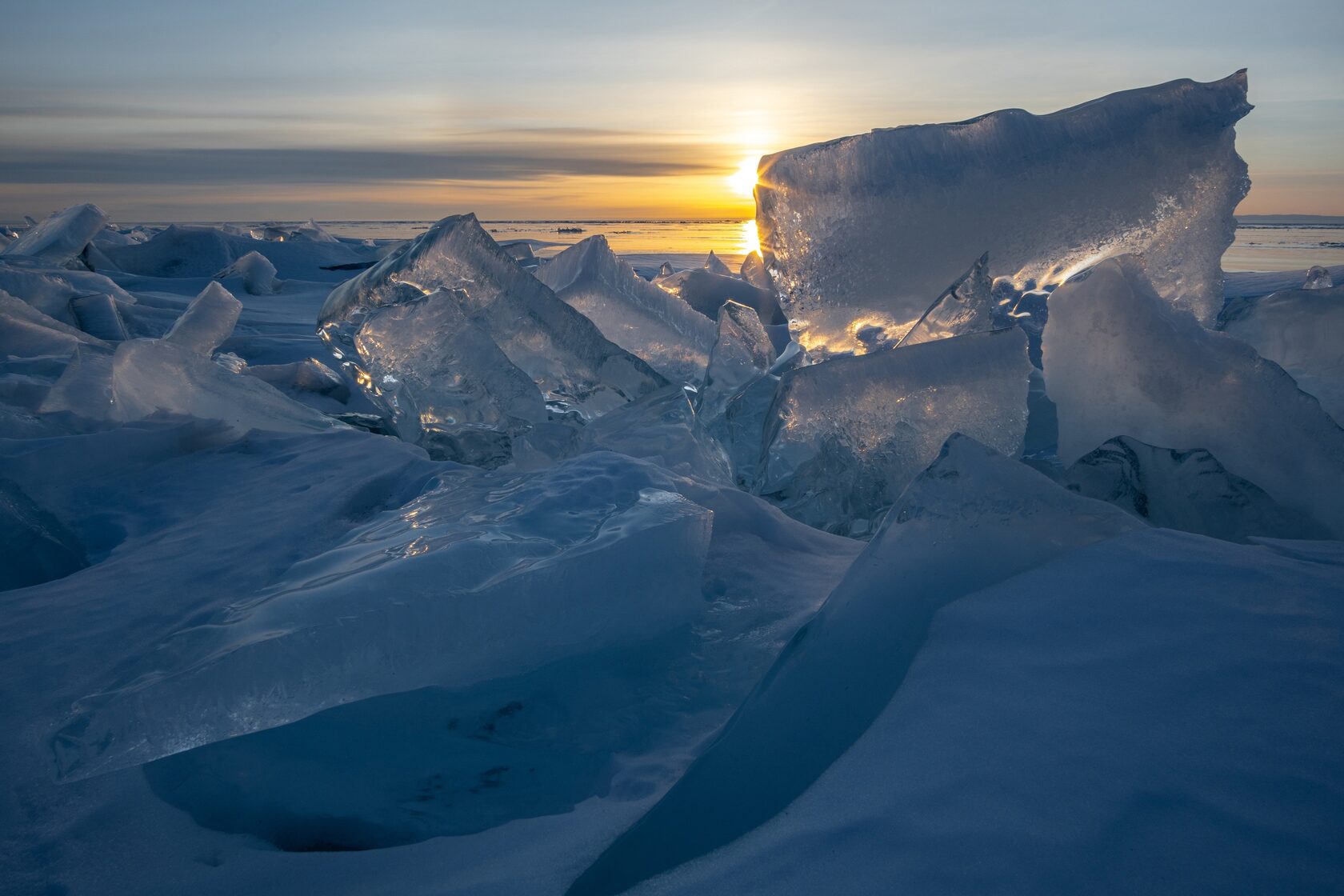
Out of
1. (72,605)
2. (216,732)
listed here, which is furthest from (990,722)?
(72,605)

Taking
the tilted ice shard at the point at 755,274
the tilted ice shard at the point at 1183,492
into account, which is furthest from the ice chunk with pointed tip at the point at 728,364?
the tilted ice shard at the point at 755,274

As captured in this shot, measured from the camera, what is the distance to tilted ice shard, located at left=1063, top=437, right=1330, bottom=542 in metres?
1.45

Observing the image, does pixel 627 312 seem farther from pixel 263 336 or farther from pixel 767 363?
pixel 263 336

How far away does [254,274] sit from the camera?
22.4 feet

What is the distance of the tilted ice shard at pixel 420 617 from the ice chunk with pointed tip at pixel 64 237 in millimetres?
6136

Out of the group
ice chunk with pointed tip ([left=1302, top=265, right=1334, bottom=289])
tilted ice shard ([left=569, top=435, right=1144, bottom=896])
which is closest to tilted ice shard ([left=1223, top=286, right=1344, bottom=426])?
tilted ice shard ([left=569, top=435, right=1144, bottom=896])

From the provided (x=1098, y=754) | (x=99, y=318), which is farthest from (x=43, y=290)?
(x=1098, y=754)

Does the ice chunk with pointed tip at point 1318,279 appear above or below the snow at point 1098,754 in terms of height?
above

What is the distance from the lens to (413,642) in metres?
1.06

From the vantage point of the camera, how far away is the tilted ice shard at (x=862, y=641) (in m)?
0.90

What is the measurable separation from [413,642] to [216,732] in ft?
0.76

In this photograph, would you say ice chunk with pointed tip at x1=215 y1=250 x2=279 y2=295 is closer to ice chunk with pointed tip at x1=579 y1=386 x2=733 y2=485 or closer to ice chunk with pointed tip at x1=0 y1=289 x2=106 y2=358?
ice chunk with pointed tip at x1=0 y1=289 x2=106 y2=358

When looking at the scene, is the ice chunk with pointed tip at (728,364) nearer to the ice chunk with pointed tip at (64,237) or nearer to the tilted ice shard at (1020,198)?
the tilted ice shard at (1020,198)

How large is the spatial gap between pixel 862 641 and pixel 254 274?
702 cm
